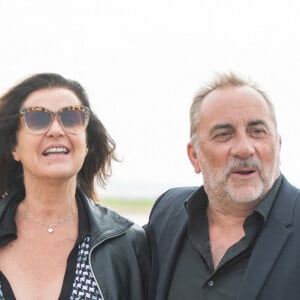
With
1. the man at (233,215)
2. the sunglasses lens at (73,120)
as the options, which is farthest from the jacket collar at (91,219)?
the sunglasses lens at (73,120)

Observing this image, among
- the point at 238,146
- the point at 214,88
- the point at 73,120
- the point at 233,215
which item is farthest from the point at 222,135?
the point at 73,120

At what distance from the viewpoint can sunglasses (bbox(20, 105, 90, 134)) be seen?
4.34 metres

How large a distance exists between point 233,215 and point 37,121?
1441mm

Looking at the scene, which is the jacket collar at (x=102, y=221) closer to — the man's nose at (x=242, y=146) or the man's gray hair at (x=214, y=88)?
the man's gray hair at (x=214, y=88)

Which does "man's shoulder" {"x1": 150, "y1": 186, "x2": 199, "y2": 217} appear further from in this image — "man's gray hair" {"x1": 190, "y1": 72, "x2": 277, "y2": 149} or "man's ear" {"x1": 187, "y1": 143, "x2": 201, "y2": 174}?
"man's gray hair" {"x1": 190, "y1": 72, "x2": 277, "y2": 149}

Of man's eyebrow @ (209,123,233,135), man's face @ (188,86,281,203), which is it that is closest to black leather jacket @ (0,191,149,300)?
man's face @ (188,86,281,203)

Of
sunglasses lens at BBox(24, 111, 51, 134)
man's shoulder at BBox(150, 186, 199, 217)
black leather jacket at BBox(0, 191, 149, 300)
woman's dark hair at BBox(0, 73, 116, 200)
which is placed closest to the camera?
black leather jacket at BBox(0, 191, 149, 300)

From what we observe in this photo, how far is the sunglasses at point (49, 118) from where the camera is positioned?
4336 millimetres

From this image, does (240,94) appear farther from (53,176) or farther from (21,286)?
(21,286)

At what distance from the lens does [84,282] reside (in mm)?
4141

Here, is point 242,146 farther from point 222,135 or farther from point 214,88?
point 214,88

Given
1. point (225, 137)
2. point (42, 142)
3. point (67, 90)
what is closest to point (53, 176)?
point (42, 142)

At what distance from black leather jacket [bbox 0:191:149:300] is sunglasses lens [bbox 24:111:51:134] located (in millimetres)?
608

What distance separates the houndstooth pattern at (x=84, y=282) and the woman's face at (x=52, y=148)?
56cm
